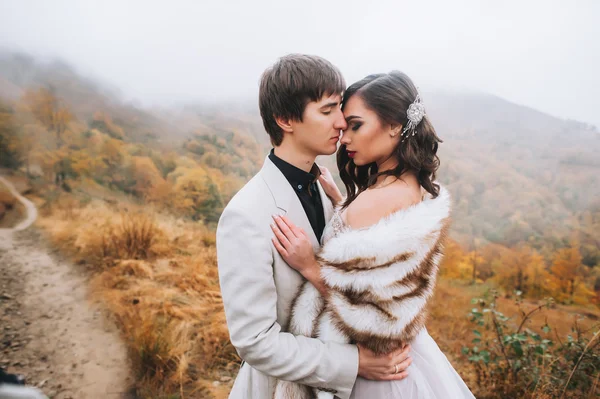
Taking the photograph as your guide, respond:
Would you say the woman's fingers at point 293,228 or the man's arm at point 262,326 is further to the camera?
the woman's fingers at point 293,228

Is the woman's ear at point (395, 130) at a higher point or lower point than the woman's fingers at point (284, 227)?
higher

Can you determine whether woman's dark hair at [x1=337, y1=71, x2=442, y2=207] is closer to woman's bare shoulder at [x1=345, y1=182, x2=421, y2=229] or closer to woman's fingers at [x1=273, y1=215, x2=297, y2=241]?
woman's bare shoulder at [x1=345, y1=182, x2=421, y2=229]

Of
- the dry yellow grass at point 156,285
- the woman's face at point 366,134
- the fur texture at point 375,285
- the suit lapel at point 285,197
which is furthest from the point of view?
the dry yellow grass at point 156,285

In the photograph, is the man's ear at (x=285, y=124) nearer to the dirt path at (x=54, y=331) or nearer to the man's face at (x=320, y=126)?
the man's face at (x=320, y=126)

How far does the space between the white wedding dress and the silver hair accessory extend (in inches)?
21.5

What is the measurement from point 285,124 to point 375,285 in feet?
2.76

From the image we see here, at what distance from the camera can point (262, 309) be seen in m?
1.49

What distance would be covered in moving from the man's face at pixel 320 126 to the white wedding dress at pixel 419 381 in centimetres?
35

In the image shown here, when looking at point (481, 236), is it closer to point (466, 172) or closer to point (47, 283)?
point (466, 172)

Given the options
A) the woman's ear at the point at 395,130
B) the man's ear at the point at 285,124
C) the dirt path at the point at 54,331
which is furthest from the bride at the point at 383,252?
the dirt path at the point at 54,331

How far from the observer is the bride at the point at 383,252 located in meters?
1.47

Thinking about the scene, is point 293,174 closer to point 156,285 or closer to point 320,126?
point 320,126

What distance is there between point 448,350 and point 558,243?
2.07 metres

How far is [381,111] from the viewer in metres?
1.81
